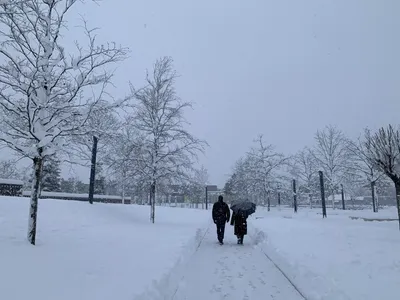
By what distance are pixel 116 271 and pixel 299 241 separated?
7.37 m

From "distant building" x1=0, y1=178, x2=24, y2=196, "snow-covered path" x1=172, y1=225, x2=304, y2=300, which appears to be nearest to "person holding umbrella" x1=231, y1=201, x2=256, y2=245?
"snow-covered path" x1=172, y1=225, x2=304, y2=300

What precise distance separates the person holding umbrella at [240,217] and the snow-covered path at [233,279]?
2672 millimetres

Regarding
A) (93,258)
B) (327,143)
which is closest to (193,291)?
(93,258)

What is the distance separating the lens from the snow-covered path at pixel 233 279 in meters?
5.96

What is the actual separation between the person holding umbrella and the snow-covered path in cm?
267

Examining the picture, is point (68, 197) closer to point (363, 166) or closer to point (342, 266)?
point (342, 266)

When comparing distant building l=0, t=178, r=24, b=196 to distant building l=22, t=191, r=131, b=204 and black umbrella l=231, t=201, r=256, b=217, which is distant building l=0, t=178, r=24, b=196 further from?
black umbrella l=231, t=201, r=256, b=217

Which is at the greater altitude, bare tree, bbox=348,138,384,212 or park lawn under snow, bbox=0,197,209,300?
bare tree, bbox=348,138,384,212

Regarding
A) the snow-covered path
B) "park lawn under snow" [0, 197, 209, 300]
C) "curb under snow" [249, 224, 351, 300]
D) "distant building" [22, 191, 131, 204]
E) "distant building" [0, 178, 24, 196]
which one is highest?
"distant building" [0, 178, 24, 196]

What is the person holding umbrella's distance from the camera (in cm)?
1310

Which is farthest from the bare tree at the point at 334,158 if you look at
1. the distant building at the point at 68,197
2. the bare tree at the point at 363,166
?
the distant building at the point at 68,197

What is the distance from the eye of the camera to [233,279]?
7.10m

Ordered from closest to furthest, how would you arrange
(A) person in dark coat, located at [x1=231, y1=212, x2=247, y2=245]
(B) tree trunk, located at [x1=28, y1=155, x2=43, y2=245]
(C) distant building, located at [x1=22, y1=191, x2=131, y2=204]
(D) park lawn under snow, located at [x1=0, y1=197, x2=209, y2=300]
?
1. (D) park lawn under snow, located at [x1=0, y1=197, x2=209, y2=300]
2. (B) tree trunk, located at [x1=28, y1=155, x2=43, y2=245]
3. (A) person in dark coat, located at [x1=231, y1=212, x2=247, y2=245]
4. (C) distant building, located at [x1=22, y1=191, x2=131, y2=204]

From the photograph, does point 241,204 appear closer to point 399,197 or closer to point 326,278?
point 399,197
